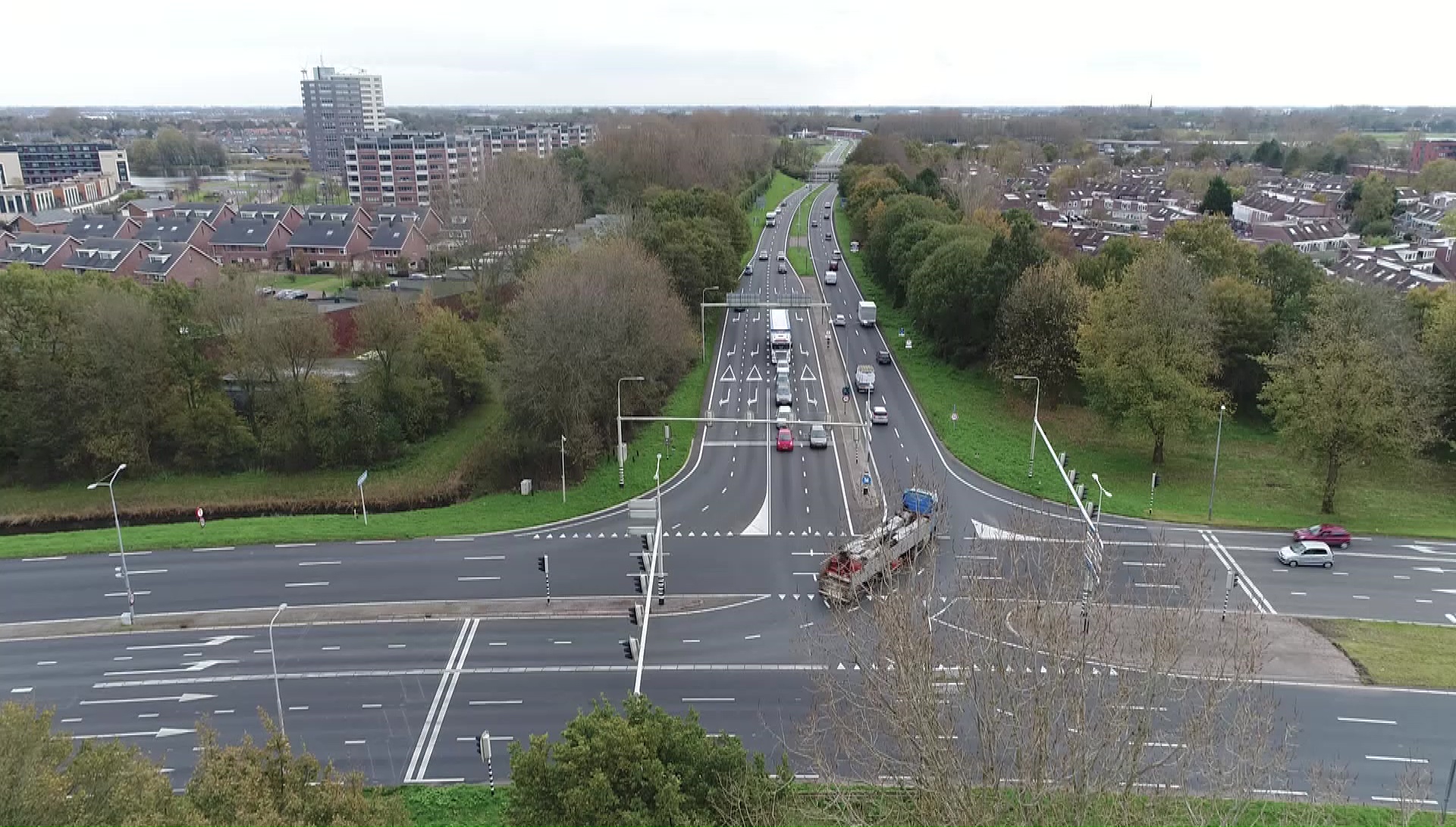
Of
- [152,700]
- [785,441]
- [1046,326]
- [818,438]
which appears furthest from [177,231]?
[1046,326]

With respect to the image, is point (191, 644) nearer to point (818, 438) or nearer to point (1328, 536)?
point (818, 438)

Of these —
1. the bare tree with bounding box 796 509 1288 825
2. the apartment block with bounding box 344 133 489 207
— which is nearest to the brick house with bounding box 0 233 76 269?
the apartment block with bounding box 344 133 489 207

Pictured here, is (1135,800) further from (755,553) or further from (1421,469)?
(1421,469)

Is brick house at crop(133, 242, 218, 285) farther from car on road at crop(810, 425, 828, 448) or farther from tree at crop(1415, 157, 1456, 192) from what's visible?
tree at crop(1415, 157, 1456, 192)

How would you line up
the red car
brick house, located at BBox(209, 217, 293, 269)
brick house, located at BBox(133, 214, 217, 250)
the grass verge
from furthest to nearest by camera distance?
brick house, located at BBox(209, 217, 293, 269) → brick house, located at BBox(133, 214, 217, 250) → the red car → the grass verge

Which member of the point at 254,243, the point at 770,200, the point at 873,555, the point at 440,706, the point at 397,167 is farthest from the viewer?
the point at 397,167
